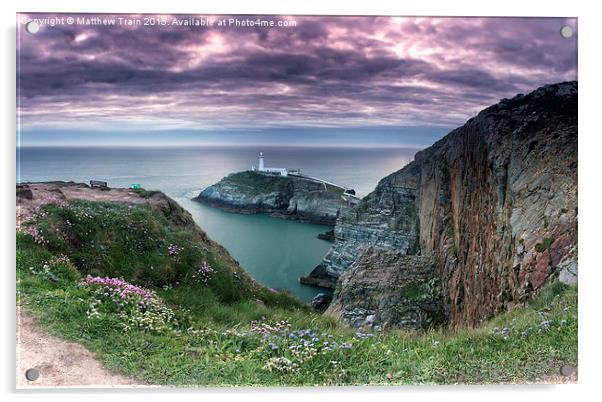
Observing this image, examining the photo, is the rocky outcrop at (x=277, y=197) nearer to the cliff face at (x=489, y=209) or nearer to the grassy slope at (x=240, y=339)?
the cliff face at (x=489, y=209)

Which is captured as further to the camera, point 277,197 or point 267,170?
point 277,197

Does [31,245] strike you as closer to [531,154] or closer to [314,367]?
[314,367]

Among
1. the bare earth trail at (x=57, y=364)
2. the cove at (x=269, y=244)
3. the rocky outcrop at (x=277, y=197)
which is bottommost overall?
the bare earth trail at (x=57, y=364)

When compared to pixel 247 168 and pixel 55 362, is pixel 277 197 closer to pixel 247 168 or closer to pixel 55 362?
pixel 247 168

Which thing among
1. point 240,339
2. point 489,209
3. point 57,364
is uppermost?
point 489,209

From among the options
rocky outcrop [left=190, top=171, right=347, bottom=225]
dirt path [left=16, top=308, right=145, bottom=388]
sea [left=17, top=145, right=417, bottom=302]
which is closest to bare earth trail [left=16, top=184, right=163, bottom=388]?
dirt path [left=16, top=308, right=145, bottom=388]

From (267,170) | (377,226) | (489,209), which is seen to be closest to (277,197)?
(267,170)

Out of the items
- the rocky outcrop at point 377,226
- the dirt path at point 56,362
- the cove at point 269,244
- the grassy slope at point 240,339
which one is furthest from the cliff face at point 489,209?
the dirt path at point 56,362
